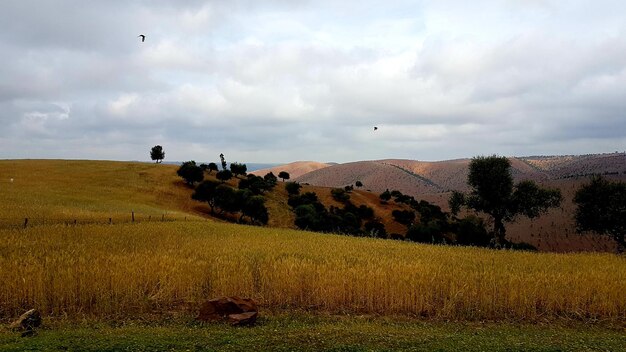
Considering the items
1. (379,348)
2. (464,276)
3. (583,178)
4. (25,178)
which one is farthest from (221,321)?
(583,178)

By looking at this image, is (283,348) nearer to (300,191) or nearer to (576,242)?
(576,242)

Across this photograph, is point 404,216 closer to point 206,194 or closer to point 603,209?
point 206,194

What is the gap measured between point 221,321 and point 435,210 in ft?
319

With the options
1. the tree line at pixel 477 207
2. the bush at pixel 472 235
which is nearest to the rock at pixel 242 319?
the tree line at pixel 477 207

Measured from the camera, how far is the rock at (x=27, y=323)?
35.8ft

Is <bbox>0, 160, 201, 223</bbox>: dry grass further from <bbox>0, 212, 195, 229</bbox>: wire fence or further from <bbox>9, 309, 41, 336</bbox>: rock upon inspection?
<bbox>9, 309, 41, 336</bbox>: rock

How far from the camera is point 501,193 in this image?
5931 cm

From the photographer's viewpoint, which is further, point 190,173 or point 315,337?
point 190,173

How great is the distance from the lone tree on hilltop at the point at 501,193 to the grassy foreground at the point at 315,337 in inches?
→ 1940

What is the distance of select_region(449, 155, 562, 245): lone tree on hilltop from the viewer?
2329 inches

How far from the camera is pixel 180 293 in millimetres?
15078

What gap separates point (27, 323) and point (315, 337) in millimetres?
7748

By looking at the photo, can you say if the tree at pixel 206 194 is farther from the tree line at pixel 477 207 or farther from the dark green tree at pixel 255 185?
the dark green tree at pixel 255 185

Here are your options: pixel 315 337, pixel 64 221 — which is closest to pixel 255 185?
pixel 64 221
